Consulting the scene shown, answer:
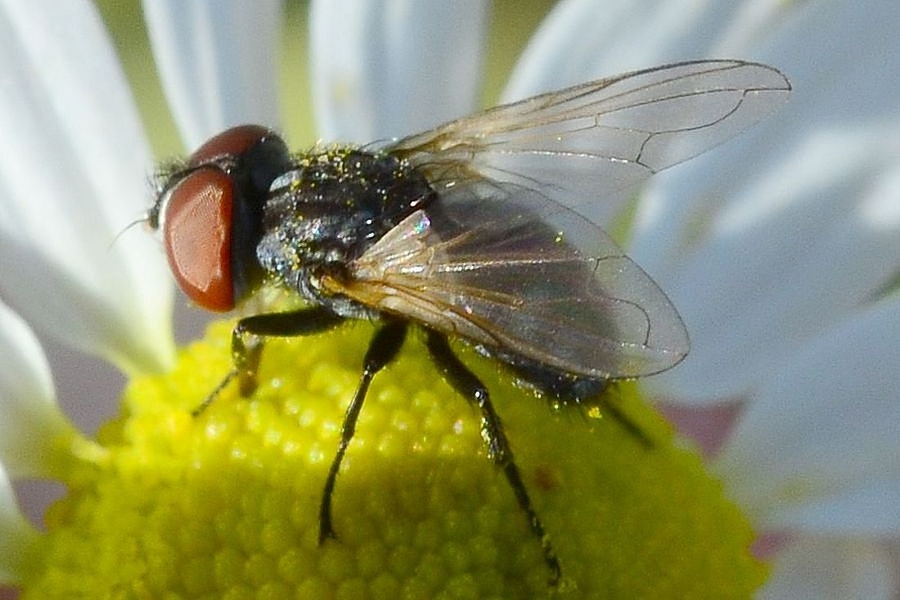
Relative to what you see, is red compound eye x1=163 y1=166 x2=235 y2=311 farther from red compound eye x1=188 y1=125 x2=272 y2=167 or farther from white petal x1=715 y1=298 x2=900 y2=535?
white petal x1=715 y1=298 x2=900 y2=535

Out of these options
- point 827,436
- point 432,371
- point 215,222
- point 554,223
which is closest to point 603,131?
point 554,223

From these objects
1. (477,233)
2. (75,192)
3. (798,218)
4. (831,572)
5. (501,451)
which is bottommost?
(831,572)

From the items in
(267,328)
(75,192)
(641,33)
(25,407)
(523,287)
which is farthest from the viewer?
(641,33)

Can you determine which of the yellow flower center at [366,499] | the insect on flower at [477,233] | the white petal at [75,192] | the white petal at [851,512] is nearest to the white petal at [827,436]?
the white petal at [851,512]

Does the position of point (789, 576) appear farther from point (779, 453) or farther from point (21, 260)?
point (21, 260)

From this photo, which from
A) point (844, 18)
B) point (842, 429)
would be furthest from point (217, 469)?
point (844, 18)

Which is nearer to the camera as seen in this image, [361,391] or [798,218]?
[361,391]

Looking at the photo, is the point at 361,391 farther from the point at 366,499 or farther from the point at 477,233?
the point at 477,233
